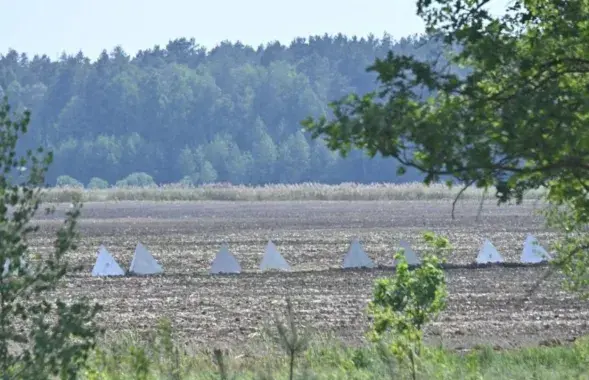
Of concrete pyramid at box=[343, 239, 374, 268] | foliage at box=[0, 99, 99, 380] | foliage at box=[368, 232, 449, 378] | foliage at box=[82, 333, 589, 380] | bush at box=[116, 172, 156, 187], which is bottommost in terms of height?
bush at box=[116, 172, 156, 187]

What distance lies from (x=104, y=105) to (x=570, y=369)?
175m

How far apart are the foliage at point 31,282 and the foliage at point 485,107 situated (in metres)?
1.82

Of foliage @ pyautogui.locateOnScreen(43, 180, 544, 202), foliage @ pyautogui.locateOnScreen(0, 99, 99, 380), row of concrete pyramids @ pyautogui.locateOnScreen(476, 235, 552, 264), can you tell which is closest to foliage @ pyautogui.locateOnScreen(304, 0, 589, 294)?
foliage @ pyautogui.locateOnScreen(0, 99, 99, 380)

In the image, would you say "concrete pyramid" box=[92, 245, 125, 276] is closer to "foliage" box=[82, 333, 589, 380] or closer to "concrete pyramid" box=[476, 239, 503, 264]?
"concrete pyramid" box=[476, 239, 503, 264]

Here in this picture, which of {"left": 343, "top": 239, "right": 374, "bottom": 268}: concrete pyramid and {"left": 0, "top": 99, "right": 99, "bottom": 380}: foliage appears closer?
{"left": 0, "top": 99, "right": 99, "bottom": 380}: foliage

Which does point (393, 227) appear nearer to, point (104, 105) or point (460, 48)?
point (460, 48)

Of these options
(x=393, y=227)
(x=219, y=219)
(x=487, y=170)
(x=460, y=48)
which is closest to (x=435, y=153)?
(x=487, y=170)

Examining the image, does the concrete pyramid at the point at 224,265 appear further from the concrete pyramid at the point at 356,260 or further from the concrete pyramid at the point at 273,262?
the concrete pyramid at the point at 356,260

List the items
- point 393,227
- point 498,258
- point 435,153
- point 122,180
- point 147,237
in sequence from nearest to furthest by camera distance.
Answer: point 435,153 → point 498,258 → point 147,237 → point 393,227 → point 122,180

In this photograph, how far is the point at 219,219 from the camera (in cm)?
6662

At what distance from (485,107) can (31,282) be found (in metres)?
3.00

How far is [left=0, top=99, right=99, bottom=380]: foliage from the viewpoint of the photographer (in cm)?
860

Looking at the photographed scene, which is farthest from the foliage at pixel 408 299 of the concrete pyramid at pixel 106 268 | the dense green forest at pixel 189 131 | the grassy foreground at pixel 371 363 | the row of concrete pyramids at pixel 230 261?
the dense green forest at pixel 189 131

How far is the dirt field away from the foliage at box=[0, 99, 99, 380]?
11.1 meters
